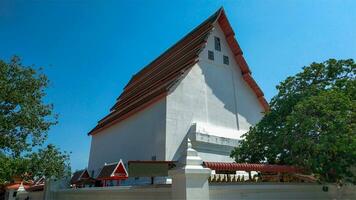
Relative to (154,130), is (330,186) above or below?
below

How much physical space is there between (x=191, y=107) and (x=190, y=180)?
11.0 meters

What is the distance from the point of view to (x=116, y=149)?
2058cm

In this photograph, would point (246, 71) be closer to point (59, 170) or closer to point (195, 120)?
point (195, 120)

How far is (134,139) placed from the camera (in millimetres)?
18734

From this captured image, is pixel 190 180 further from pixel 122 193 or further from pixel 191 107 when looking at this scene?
pixel 191 107

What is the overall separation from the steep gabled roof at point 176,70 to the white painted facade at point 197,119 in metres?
0.39

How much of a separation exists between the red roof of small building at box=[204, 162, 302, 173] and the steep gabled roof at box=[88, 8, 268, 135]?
8.76 meters

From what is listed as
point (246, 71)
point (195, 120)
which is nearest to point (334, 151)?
point (195, 120)

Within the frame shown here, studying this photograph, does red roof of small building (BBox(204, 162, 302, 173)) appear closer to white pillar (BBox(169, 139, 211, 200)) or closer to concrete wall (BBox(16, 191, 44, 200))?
white pillar (BBox(169, 139, 211, 200))

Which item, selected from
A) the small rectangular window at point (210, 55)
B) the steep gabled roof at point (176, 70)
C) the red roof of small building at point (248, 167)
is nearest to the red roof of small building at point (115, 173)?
→ the red roof of small building at point (248, 167)

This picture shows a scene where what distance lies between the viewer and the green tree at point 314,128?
9.70 meters

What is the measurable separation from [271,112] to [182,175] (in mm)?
7832

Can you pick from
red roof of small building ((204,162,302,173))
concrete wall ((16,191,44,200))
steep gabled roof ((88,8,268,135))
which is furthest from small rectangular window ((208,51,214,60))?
Answer: concrete wall ((16,191,44,200))

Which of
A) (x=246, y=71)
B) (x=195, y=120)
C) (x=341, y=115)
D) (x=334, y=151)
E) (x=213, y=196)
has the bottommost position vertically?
(x=213, y=196)
